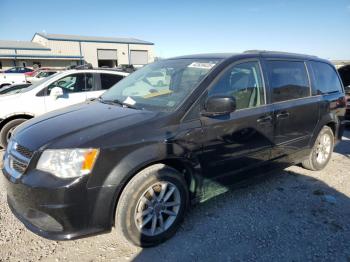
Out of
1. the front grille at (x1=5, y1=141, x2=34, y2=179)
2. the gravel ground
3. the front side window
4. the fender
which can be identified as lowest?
the gravel ground

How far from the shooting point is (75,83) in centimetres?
663

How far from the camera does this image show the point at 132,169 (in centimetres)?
255

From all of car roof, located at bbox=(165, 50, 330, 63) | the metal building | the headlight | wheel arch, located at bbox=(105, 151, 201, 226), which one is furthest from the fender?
the metal building

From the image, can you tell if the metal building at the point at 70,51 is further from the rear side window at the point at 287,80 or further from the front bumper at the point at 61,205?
the front bumper at the point at 61,205

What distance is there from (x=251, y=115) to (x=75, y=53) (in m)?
50.1

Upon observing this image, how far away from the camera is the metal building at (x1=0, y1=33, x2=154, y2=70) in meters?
44.0

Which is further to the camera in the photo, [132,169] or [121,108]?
[121,108]

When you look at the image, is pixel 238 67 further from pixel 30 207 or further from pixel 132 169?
pixel 30 207

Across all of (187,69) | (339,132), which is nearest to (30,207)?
(187,69)

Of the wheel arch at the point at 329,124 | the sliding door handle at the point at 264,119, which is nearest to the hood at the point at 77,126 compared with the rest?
the sliding door handle at the point at 264,119

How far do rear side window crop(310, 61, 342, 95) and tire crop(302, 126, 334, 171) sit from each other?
65 cm

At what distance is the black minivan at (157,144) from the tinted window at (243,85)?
0.01 meters

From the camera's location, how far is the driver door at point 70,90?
6.25 meters

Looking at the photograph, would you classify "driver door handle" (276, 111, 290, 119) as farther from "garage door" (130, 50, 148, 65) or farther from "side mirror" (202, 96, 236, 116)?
"garage door" (130, 50, 148, 65)
